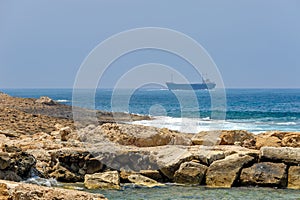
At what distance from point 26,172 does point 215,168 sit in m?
5.14

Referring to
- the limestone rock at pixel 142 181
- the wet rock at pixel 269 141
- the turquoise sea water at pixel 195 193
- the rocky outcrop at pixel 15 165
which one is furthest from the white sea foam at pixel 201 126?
the rocky outcrop at pixel 15 165

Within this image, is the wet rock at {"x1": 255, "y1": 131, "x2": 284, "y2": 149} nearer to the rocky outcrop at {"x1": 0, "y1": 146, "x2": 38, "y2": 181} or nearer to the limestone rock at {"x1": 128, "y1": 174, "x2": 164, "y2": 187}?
the limestone rock at {"x1": 128, "y1": 174, "x2": 164, "y2": 187}

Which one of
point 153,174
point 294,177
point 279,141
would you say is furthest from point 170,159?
point 279,141

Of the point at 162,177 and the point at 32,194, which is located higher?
the point at 32,194

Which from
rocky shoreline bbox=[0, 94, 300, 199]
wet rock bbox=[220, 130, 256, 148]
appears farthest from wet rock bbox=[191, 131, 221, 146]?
wet rock bbox=[220, 130, 256, 148]

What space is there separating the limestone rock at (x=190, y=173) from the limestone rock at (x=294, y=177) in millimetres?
2333

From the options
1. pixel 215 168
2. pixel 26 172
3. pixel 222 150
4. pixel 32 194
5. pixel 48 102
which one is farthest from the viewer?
pixel 48 102

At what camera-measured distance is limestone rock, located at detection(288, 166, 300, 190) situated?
13969mm

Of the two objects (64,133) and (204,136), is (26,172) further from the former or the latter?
(204,136)

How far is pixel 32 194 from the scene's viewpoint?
6.61m

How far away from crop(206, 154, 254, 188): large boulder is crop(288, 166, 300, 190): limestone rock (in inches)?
47.2

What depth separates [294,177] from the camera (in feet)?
46.3

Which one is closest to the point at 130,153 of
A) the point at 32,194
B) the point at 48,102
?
the point at 32,194

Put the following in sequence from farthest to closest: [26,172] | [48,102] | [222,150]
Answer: [48,102] → [222,150] → [26,172]
